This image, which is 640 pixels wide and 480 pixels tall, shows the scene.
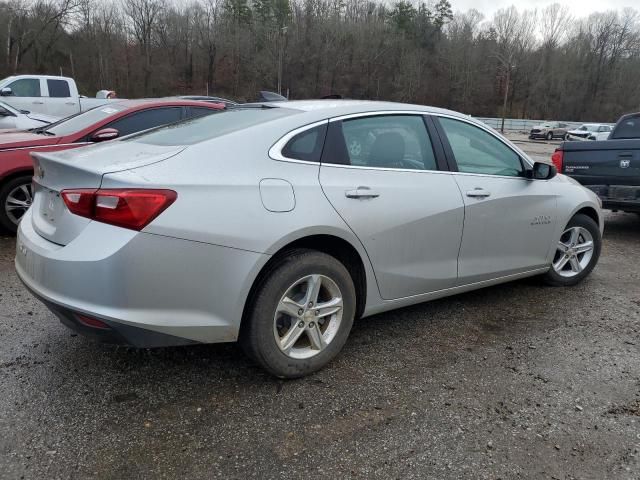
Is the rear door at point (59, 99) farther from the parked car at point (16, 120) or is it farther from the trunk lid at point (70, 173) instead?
the trunk lid at point (70, 173)

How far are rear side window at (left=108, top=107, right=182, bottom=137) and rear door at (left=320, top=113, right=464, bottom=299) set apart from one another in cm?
351

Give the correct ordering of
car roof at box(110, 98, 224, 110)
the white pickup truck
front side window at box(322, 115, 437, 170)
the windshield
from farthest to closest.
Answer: the white pickup truck < car roof at box(110, 98, 224, 110) < the windshield < front side window at box(322, 115, 437, 170)

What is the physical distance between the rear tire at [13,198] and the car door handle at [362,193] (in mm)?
4244

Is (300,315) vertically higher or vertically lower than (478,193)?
lower

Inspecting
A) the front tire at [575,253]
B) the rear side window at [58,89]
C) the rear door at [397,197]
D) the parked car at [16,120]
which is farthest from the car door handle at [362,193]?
the rear side window at [58,89]

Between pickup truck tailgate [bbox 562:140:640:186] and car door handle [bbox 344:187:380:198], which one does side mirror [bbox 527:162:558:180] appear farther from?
pickup truck tailgate [bbox 562:140:640:186]

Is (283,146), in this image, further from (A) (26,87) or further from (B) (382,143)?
(A) (26,87)

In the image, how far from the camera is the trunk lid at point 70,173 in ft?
7.97

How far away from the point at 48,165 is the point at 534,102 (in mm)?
95266

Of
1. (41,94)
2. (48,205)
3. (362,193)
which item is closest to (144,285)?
(48,205)

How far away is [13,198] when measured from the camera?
18.2 feet

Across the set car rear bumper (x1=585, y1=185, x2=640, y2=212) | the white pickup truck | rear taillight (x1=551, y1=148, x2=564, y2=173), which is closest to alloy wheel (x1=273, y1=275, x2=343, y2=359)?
car rear bumper (x1=585, y1=185, x2=640, y2=212)

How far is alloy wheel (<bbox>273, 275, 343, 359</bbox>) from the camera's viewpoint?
277cm

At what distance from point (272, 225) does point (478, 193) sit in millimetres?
1715
